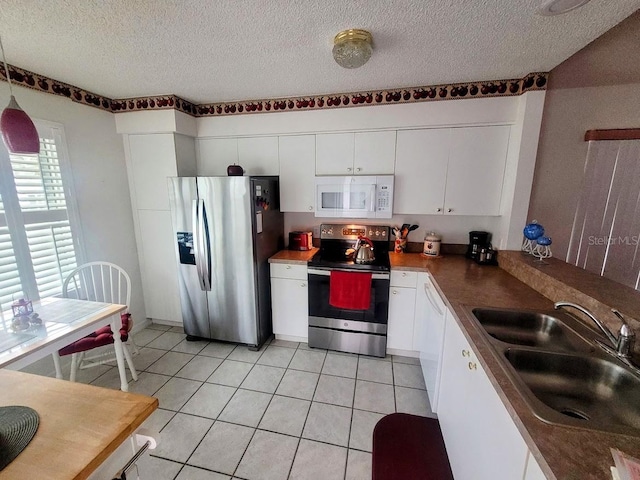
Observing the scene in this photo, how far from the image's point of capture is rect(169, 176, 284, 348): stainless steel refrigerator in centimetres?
236

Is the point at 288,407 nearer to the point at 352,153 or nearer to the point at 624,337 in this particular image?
the point at 624,337

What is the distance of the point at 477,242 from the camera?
245 centimetres

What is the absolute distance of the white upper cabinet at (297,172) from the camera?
260cm

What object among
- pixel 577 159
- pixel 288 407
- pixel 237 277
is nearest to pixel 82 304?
pixel 237 277

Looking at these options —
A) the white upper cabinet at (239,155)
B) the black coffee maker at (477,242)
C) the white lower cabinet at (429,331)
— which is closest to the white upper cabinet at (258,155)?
the white upper cabinet at (239,155)

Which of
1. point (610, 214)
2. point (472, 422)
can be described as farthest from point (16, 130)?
point (610, 214)

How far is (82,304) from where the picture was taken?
1821mm

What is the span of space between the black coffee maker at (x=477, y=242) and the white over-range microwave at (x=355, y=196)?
0.80 metres

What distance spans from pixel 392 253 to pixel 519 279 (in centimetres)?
106

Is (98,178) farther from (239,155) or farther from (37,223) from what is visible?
A: (239,155)

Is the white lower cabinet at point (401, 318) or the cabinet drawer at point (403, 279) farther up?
the cabinet drawer at point (403, 279)

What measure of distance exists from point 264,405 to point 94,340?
4.26ft

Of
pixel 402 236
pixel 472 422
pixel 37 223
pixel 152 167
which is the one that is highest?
pixel 152 167

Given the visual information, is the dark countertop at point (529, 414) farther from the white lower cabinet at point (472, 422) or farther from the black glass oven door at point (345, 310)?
the black glass oven door at point (345, 310)
